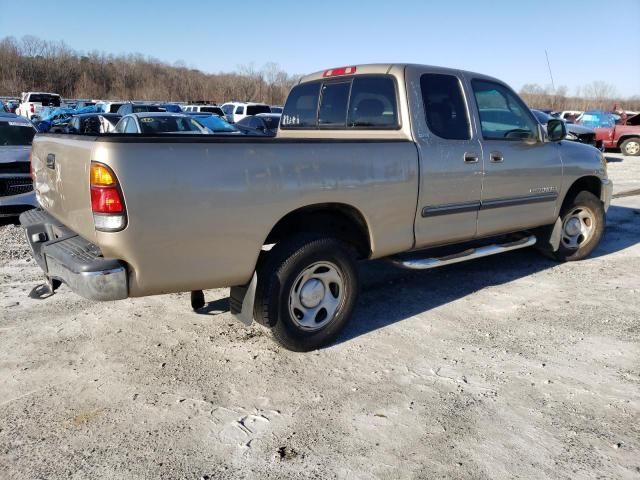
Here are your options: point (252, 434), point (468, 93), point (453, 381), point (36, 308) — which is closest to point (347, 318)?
point (453, 381)

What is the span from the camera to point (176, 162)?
9.70 feet

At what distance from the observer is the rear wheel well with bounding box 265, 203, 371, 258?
3762 mm

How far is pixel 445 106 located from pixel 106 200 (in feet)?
9.66

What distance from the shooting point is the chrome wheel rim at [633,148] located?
20.8 meters

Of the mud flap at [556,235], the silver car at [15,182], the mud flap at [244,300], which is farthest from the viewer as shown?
the silver car at [15,182]

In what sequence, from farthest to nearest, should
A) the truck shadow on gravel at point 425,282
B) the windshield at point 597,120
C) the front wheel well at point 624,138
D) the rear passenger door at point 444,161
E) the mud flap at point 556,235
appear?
the windshield at point 597,120 < the front wheel well at point 624,138 < the mud flap at point 556,235 < the truck shadow on gravel at point 425,282 < the rear passenger door at point 444,161

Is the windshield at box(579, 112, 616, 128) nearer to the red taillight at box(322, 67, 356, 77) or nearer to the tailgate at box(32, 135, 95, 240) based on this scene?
the red taillight at box(322, 67, 356, 77)

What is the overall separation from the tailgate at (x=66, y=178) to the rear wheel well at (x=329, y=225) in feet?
3.85

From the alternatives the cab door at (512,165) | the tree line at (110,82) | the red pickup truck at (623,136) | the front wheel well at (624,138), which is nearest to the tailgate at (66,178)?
the cab door at (512,165)

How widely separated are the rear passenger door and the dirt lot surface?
0.80m

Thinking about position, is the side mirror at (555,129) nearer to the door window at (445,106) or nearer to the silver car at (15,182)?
the door window at (445,106)

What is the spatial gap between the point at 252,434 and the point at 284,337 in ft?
2.95

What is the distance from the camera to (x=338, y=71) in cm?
507

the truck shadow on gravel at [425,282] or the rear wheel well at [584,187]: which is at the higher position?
the rear wheel well at [584,187]
